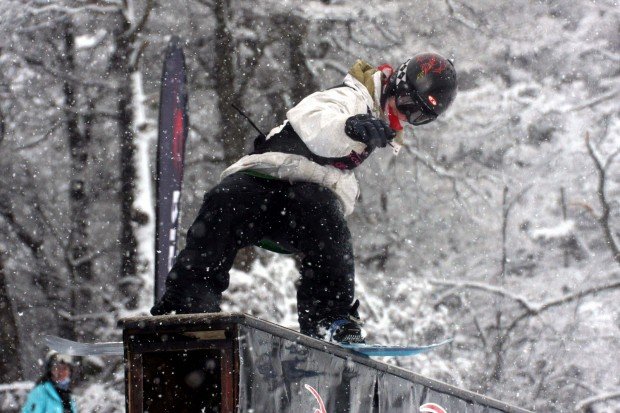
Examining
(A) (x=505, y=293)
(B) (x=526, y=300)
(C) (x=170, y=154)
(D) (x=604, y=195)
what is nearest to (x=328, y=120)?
(C) (x=170, y=154)

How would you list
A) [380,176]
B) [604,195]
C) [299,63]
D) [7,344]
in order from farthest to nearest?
[604,195], [380,176], [299,63], [7,344]

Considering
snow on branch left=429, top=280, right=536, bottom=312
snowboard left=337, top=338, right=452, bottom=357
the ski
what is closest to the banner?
snowboard left=337, top=338, right=452, bottom=357

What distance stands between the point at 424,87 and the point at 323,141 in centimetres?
60

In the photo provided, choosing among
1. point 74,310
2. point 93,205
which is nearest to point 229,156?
point 93,205

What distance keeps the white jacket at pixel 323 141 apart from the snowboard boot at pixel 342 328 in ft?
1.57

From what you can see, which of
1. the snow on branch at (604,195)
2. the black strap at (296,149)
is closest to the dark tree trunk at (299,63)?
the snow on branch at (604,195)

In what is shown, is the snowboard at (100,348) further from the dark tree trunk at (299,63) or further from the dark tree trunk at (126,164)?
the dark tree trunk at (299,63)

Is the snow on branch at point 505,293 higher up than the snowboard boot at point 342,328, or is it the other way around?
the snowboard boot at point 342,328

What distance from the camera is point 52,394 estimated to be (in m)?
4.96

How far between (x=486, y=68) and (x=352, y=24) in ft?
8.81

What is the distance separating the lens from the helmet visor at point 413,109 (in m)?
3.67

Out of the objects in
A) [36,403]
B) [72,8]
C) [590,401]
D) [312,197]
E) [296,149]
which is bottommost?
[590,401]

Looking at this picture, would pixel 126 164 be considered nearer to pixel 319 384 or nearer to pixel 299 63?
pixel 299 63

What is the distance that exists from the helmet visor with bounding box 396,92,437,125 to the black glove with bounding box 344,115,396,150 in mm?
592
